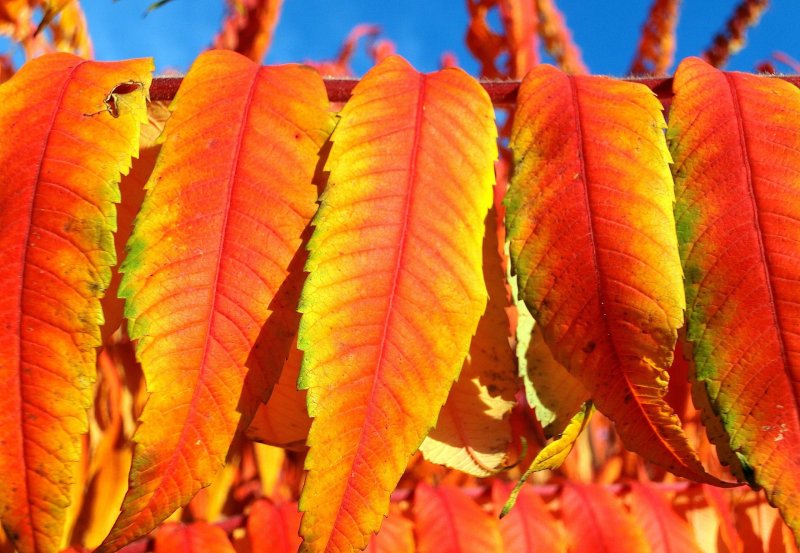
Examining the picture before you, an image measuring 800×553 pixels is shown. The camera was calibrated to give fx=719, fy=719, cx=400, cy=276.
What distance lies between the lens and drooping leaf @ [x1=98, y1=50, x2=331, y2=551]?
55 cm

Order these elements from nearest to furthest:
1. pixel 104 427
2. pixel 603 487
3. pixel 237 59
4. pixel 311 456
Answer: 1. pixel 311 456
2. pixel 237 59
3. pixel 603 487
4. pixel 104 427

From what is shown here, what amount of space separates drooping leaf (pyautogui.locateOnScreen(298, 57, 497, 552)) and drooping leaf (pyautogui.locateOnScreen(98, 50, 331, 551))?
45mm

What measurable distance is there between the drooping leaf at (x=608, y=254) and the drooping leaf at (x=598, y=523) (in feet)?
1.50

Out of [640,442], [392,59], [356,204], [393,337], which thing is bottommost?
[640,442]

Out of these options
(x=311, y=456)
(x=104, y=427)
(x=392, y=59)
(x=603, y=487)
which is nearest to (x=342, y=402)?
(x=311, y=456)

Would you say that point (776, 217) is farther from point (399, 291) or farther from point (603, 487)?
point (603, 487)

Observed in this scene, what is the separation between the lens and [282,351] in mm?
592

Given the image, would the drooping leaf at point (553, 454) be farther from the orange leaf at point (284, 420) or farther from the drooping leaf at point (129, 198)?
the drooping leaf at point (129, 198)

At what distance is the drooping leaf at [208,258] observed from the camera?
0.55m

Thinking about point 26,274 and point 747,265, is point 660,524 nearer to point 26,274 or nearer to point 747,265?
point 747,265

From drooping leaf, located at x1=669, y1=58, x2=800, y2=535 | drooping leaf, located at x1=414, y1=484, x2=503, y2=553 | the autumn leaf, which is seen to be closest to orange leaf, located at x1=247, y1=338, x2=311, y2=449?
drooping leaf, located at x1=414, y1=484, x2=503, y2=553

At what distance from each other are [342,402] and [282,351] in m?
0.07

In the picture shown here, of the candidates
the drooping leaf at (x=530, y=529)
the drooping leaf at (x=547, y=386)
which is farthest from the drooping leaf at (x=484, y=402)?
the drooping leaf at (x=530, y=529)

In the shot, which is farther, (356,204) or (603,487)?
(603,487)
